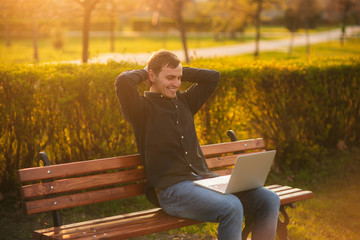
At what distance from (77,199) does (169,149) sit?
78cm

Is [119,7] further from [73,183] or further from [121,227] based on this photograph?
[121,227]

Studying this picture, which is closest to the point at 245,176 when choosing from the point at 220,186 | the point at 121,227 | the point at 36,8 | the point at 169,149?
the point at 220,186

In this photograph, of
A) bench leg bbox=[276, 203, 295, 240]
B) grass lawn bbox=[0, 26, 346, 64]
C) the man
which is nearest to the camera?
the man

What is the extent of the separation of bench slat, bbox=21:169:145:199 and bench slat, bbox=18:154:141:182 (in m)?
0.06

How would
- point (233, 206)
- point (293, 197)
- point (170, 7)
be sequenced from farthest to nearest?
point (170, 7), point (293, 197), point (233, 206)

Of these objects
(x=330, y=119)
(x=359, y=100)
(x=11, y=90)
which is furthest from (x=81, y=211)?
(x=359, y=100)

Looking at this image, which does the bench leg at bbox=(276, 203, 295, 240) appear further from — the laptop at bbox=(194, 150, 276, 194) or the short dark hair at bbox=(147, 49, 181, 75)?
the short dark hair at bbox=(147, 49, 181, 75)

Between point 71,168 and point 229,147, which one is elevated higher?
point 71,168

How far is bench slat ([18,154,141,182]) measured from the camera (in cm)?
358

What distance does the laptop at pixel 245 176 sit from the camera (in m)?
3.49

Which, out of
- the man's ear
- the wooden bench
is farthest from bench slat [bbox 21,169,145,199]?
the man's ear

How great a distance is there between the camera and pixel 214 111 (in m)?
6.11

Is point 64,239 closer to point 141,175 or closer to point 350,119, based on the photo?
point 141,175

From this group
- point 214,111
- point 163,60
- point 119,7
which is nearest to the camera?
point 163,60
